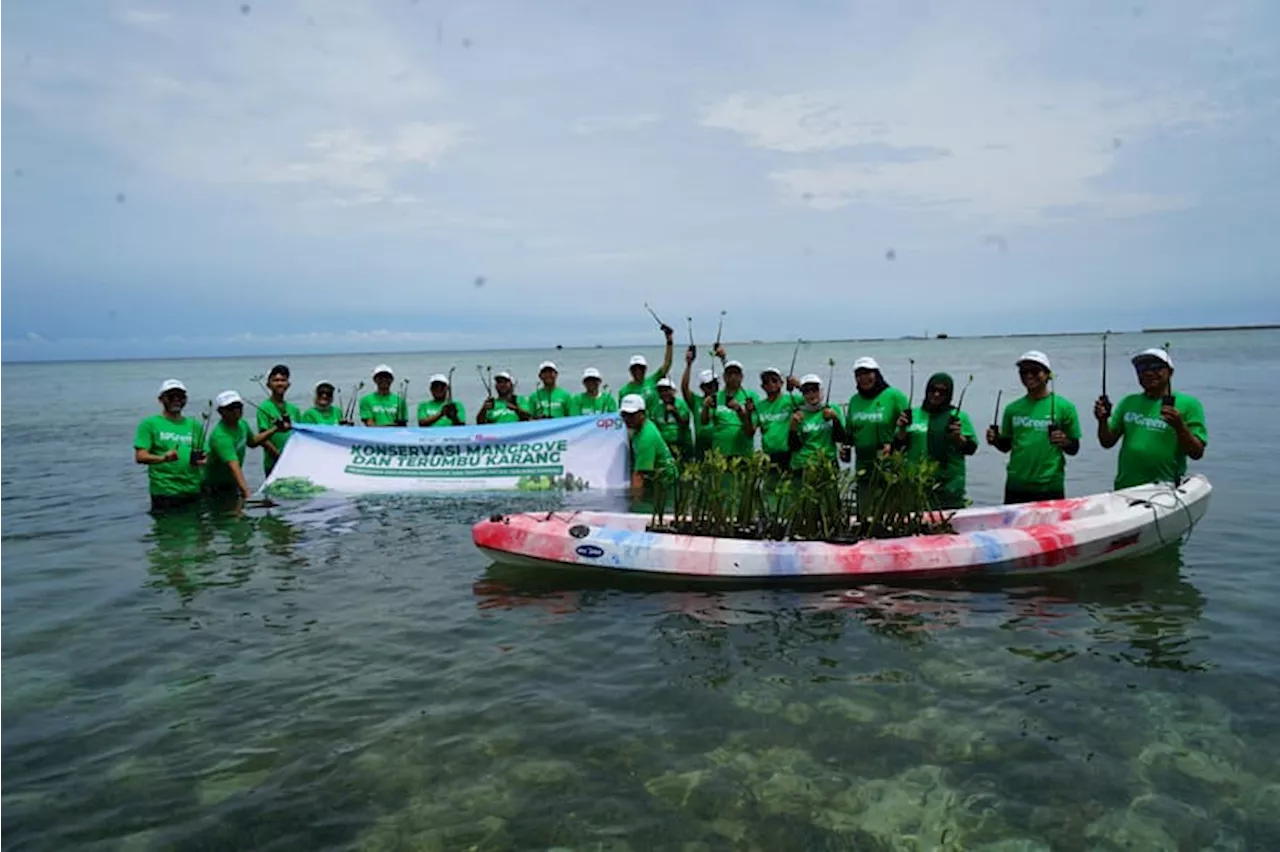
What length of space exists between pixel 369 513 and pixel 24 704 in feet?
21.5

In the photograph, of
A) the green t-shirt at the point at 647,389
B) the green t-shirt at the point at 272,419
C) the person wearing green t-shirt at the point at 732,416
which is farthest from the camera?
the green t-shirt at the point at 647,389

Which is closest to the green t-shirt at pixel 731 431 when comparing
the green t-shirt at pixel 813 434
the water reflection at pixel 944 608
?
the green t-shirt at pixel 813 434

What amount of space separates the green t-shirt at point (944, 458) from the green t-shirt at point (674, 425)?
13.2ft

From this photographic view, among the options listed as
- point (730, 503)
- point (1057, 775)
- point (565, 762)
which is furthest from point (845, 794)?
point (730, 503)

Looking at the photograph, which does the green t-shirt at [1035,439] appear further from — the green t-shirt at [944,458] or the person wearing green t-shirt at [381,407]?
the person wearing green t-shirt at [381,407]

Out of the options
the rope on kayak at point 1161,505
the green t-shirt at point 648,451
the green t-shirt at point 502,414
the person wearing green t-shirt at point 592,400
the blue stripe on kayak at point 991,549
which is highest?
the person wearing green t-shirt at point 592,400

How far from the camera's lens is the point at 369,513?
42.9ft

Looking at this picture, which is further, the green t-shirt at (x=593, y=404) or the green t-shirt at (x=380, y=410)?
the green t-shirt at (x=593, y=404)

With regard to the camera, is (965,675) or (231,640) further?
(231,640)

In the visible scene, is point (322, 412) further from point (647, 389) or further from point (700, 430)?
point (700, 430)

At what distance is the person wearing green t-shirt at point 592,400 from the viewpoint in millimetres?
15278

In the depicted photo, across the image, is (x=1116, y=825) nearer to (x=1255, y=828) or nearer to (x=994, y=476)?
(x=1255, y=828)

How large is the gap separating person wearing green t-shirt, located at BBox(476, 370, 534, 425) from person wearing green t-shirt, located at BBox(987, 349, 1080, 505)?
835 cm

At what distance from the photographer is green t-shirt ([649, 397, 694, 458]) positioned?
13812 mm
